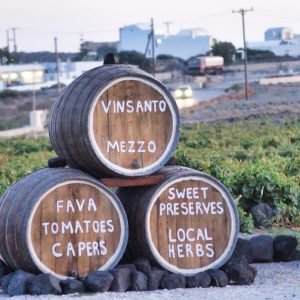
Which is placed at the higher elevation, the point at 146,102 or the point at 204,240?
the point at 146,102

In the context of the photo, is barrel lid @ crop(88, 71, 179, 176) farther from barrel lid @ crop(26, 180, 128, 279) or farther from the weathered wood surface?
barrel lid @ crop(26, 180, 128, 279)

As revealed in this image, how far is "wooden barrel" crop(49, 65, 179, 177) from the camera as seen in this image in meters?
9.61

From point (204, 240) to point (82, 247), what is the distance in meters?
1.13

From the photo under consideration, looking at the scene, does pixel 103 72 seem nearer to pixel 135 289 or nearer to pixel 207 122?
pixel 135 289

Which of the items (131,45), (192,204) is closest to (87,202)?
(192,204)

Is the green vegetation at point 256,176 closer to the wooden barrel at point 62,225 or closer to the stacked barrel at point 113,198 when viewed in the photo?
the stacked barrel at point 113,198

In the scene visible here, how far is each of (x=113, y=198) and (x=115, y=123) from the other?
0.67 meters

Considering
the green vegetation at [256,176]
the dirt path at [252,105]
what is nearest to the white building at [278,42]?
the dirt path at [252,105]

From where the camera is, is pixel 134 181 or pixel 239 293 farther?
pixel 134 181

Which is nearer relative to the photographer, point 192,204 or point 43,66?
point 192,204

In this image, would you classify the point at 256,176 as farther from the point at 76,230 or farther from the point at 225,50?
the point at 225,50

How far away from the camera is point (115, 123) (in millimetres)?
9797

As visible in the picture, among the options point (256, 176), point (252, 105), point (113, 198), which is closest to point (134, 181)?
point (113, 198)

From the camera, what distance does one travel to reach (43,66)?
126750 mm
